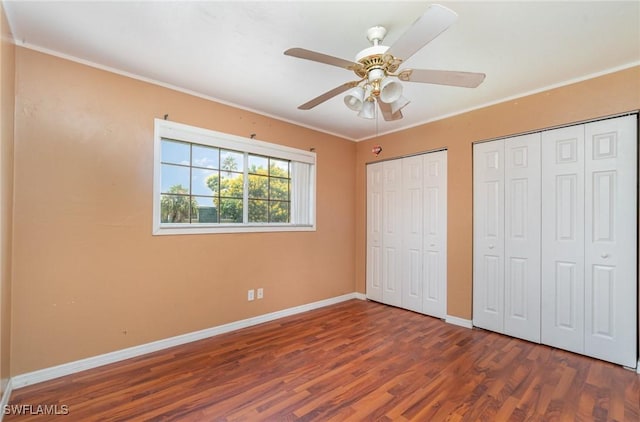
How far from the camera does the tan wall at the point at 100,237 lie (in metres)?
2.23

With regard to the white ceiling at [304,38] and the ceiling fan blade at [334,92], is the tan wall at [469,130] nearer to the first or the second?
the white ceiling at [304,38]

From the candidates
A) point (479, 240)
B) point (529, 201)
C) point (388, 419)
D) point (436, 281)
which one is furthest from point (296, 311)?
point (529, 201)

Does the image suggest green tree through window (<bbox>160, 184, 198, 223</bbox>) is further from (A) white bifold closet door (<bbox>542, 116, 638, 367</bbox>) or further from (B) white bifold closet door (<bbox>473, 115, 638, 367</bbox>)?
(A) white bifold closet door (<bbox>542, 116, 638, 367</bbox>)

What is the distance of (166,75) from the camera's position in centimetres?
271

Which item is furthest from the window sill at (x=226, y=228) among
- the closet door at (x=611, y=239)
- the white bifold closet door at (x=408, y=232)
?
the closet door at (x=611, y=239)

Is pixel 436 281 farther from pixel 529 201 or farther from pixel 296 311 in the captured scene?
pixel 296 311

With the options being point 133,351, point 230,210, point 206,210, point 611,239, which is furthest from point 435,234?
point 133,351

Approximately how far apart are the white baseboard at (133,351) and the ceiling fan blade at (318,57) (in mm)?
2812

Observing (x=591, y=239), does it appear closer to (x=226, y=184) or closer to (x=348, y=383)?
(x=348, y=383)

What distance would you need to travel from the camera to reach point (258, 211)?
368cm

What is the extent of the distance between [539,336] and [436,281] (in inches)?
45.4

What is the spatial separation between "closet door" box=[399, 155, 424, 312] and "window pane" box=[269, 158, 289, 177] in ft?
5.50

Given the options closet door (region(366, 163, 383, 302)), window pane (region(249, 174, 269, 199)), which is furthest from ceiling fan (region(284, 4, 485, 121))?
closet door (region(366, 163, 383, 302))

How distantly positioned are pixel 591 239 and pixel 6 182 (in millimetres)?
4666
